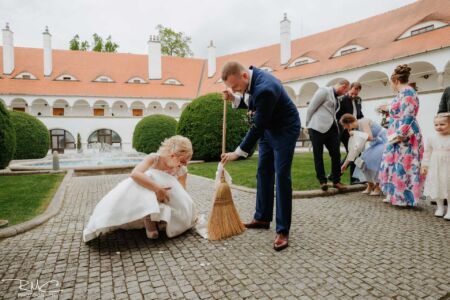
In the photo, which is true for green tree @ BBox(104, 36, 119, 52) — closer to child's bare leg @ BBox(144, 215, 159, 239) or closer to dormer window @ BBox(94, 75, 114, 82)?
dormer window @ BBox(94, 75, 114, 82)

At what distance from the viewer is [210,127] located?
1329cm

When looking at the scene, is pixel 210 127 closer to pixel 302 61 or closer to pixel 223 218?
pixel 223 218

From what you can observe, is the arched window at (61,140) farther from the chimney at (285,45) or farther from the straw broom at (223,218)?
the straw broom at (223,218)

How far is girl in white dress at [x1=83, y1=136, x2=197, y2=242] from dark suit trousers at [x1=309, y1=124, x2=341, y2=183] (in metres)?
3.17

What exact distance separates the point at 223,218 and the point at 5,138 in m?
9.59

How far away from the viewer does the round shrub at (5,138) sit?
1001cm

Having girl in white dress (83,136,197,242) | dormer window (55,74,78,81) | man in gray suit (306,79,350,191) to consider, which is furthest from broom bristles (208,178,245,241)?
dormer window (55,74,78,81)

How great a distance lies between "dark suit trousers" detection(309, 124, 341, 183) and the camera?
6129mm

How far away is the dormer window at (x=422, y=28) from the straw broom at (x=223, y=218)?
24.2 metres

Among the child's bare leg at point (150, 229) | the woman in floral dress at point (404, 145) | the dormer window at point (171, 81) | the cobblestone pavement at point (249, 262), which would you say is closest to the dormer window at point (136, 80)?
the dormer window at point (171, 81)

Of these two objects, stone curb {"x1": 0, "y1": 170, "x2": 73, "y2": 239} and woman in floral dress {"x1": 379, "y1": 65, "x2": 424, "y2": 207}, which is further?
woman in floral dress {"x1": 379, "y1": 65, "x2": 424, "y2": 207}

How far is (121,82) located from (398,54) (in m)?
29.4

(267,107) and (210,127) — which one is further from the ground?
(210,127)

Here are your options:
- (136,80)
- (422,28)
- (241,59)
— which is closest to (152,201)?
(422,28)
